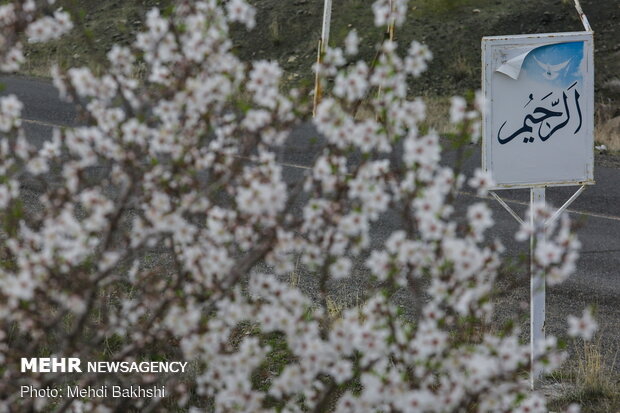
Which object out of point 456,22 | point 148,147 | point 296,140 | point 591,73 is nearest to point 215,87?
point 148,147

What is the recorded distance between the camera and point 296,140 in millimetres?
12906

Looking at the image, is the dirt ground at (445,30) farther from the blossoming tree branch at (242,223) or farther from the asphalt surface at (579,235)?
the blossoming tree branch at (242,223)

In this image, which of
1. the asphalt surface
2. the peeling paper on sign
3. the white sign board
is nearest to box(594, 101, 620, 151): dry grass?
the asphalt surface

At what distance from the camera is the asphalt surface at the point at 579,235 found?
22.9 ft

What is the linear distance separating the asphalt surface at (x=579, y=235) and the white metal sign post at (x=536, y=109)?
2.21 feet

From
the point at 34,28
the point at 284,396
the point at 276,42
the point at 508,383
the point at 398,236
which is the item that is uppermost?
the point at 276,42

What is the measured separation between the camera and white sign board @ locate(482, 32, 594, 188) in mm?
5340

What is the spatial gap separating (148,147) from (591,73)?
10.6ft

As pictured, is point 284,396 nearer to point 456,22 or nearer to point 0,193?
point 0,193

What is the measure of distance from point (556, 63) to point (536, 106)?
0.30m

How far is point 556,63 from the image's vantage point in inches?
213

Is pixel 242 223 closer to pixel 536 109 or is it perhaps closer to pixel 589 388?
pixel 536 109

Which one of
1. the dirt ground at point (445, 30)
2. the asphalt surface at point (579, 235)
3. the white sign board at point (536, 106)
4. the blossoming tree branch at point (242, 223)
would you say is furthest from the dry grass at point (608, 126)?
the blossoming tree branch at point (242, 223)

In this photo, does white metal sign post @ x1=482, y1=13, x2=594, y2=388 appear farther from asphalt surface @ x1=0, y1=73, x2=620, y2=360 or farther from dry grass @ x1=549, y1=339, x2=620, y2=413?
asphalt surface @ x1=0, y1=73, x2=620, y2=360
